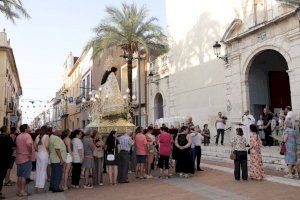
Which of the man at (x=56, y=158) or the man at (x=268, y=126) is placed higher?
the man at (x=268, y=126)

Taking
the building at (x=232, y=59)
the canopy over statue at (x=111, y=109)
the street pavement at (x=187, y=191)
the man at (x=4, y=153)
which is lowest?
the street pavement at (x=187, y=191)

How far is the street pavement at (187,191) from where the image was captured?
7793 mm

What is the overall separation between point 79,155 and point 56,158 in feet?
2.62

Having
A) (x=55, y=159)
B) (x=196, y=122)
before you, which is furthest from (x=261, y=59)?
(x=55, y=159)

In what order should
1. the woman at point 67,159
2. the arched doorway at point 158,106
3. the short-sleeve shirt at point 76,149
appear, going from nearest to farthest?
the woman at point 67,159 → the short-sleeve shirt at point 76,149 → the arched doorway at point 158,106

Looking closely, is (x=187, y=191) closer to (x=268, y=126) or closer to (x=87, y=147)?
(x=87, y=147)

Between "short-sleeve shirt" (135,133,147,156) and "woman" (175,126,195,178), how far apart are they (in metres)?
1.05

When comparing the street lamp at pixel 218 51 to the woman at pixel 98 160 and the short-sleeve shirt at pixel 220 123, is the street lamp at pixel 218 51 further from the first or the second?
the woman at pixel 98 160

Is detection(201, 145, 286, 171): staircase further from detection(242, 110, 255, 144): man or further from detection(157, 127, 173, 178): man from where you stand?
detection(157, 127, 173, 178): man

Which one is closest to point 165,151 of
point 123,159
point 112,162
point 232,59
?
point 123,159

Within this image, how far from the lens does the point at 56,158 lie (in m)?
8.98

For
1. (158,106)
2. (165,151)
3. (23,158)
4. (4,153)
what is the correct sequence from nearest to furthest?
(4,153) → (23,158) → (165,151) → (158,106)

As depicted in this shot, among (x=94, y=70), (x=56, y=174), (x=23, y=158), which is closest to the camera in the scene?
(x=23, y=158)

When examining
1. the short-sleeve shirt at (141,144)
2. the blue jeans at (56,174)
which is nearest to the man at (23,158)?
the blue jeans at (56,174)
